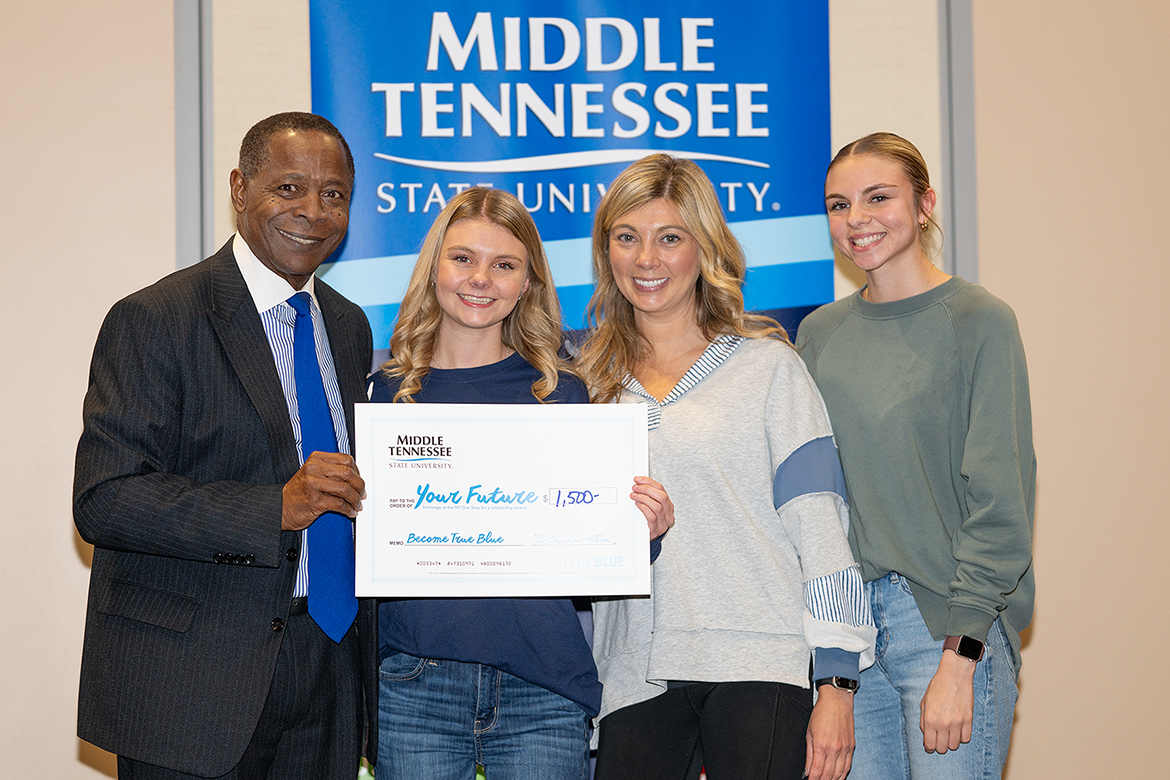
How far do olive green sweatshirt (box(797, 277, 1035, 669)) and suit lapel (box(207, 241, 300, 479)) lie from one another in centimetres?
131

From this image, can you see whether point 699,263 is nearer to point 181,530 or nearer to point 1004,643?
point 1004,643

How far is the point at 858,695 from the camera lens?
2.19 meters

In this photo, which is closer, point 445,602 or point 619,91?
point 445,602

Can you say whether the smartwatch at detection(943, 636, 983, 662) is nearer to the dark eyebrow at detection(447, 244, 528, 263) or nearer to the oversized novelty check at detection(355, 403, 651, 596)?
the oversized novelty check at detection(355, 403, 651, 596)

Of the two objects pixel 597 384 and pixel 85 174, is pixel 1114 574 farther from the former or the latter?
pixel 85 174

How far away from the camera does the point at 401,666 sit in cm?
209

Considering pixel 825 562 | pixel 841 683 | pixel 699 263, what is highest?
pixel 699 263

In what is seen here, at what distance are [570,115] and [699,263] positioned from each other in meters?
1.03

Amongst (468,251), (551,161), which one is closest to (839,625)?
(468,251)

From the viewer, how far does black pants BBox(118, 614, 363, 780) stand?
1955 mm

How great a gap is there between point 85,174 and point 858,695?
282 cm

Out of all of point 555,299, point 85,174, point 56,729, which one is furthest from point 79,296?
point 555,299

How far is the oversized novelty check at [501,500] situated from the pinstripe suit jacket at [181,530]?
0.65ft

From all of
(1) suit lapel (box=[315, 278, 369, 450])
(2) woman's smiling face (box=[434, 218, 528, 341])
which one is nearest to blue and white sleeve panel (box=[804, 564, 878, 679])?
(2) woman's smiling face (box=[434, 218, 528, 341])
